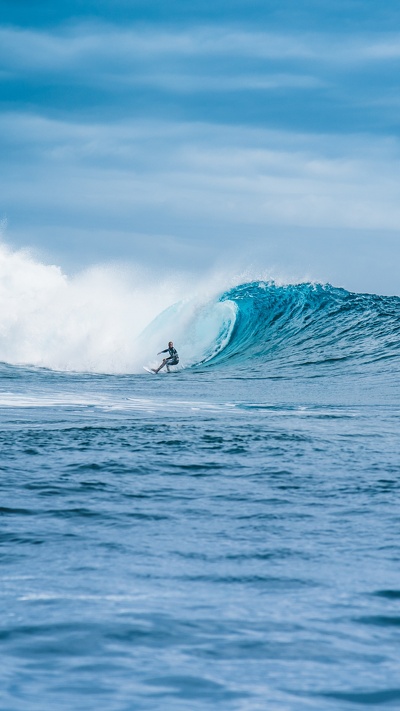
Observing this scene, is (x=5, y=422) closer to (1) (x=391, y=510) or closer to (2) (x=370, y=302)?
(1) (x=391, y=510)

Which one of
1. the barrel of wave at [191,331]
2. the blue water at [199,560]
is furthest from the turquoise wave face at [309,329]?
the blue water at [199,560]

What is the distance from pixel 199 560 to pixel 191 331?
27.2 metres

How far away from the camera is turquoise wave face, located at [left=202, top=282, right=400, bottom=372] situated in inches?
952

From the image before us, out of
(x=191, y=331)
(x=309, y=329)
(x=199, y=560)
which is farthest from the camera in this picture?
(x=191, y=331)

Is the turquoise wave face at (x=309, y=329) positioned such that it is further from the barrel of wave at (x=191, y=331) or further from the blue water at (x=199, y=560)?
the blue water at (x=199, y=560)

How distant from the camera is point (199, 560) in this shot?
17.4ft

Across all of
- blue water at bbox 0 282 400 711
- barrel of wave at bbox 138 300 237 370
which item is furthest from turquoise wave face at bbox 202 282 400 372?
blue water at bbox 0 282 400 711

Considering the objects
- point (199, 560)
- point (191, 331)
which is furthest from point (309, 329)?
point (199, 560)

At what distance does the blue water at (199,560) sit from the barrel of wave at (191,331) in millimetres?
16938

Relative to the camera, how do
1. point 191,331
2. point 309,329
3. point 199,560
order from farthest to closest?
1. point 191,331
2. point 309,329
3. point 199,560

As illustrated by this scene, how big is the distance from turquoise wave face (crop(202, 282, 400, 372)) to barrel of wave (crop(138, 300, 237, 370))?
1.20ft

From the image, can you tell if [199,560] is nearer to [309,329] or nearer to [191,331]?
[309,329]

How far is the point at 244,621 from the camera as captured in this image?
4.24 m

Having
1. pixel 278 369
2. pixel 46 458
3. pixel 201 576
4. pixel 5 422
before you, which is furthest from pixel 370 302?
pixel 201 576
